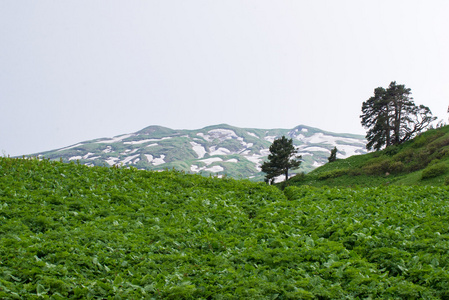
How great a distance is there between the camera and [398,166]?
37.8 metres

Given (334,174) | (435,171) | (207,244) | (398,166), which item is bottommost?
(334,174)

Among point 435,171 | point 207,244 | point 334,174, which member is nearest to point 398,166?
point 334,174

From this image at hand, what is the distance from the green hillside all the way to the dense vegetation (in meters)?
21.0

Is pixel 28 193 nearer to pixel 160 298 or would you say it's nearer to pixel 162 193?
pixel 162 193

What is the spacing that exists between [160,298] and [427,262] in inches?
226

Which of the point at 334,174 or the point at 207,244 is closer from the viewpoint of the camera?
the point at 207,244

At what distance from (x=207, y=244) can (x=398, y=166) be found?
36377 millimetres

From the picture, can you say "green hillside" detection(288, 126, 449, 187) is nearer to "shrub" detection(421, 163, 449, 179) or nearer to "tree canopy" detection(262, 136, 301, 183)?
"shrub" detection(421, 163, 449, 179)

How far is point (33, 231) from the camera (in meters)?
8.76

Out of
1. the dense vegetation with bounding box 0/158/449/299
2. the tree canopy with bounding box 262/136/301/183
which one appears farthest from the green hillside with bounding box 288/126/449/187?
the dense vegetation with bounding box 0/158/449/299

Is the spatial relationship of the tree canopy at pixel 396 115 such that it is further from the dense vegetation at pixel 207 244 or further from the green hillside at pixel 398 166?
the dense vegetation at pixel 207 244

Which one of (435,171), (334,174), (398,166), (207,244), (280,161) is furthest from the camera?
(280,161)

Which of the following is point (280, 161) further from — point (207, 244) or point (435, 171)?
point (207, 244)

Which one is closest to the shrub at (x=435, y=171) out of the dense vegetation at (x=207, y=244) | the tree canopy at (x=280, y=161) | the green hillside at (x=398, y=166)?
the green hillside at (x=398, y=166)
